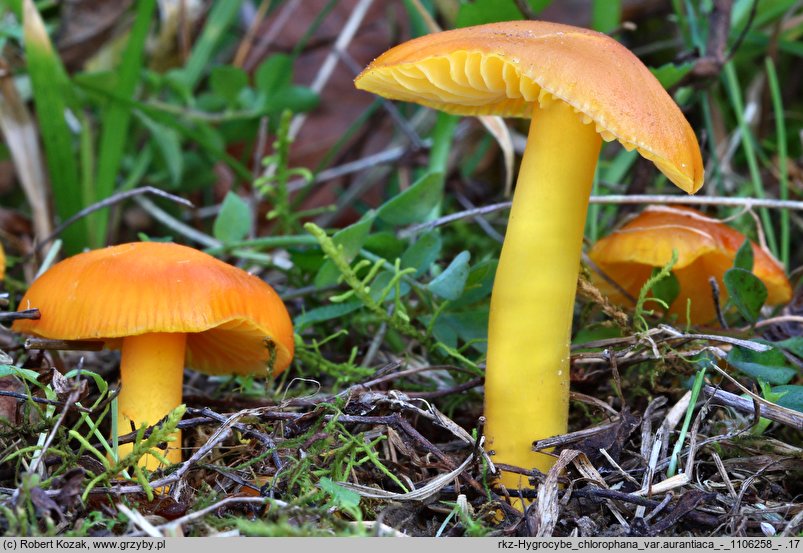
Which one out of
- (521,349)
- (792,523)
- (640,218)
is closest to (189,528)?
(521,349)

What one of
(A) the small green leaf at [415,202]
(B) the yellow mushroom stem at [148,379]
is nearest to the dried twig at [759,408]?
(A) the small green leaf at [415,202]

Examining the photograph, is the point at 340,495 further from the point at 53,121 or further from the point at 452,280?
the point at 53,121

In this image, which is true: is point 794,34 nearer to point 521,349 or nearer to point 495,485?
point 521,349

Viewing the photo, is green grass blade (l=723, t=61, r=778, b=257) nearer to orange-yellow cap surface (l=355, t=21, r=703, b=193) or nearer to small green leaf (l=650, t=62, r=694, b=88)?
small green leaf (l=650, t=62, r=694, b=88)

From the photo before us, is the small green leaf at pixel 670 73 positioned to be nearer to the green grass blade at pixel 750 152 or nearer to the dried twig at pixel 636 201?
the dried twig at pixel 636 201

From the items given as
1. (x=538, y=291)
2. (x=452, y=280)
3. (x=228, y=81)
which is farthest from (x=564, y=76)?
(x=228, y=81)

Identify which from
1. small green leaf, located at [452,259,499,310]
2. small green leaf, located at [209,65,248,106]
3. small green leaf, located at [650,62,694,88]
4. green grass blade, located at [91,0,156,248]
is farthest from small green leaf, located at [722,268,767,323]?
green grass blade, located at [91,0,156,248]
